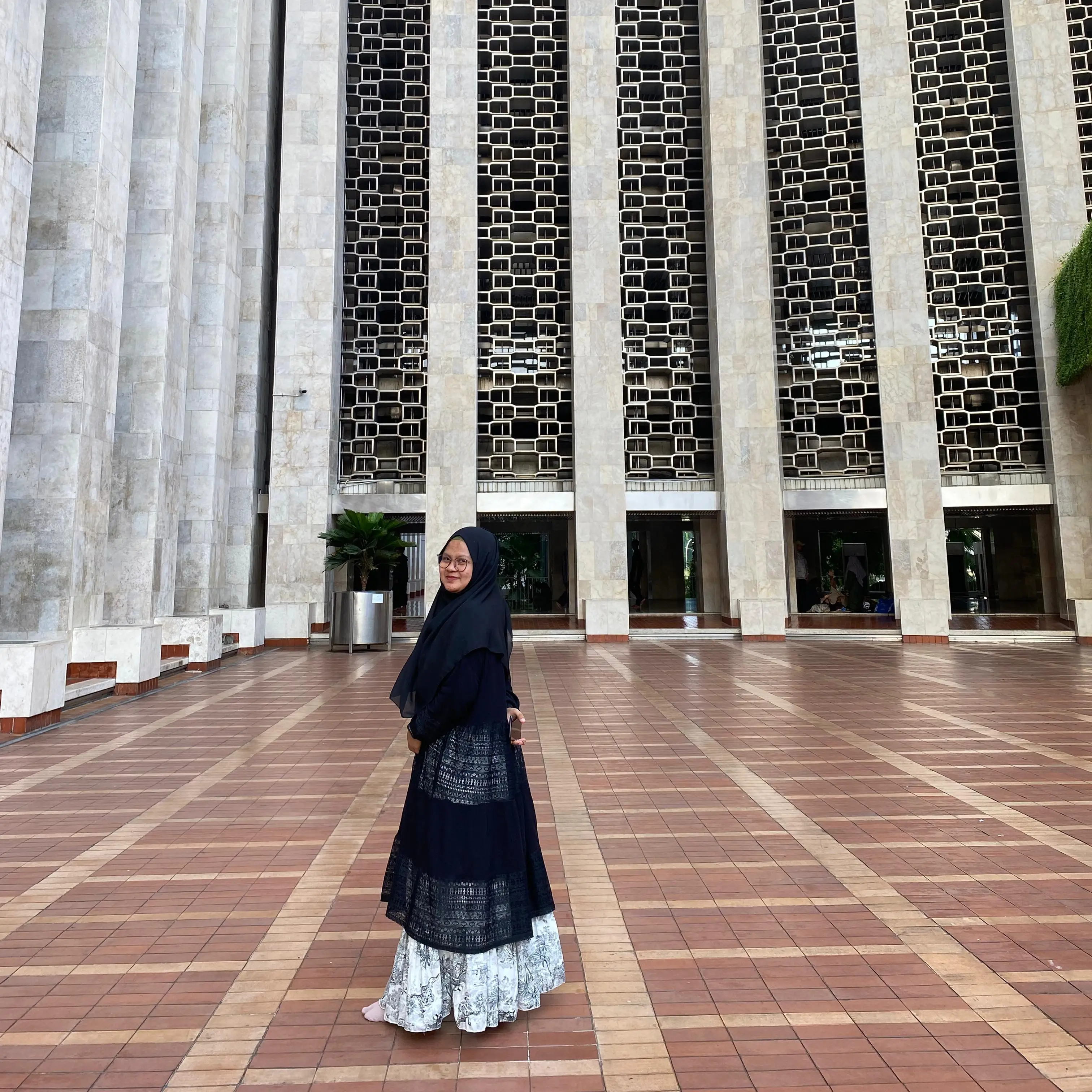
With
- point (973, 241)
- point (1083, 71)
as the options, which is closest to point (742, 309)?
point (973, 241)

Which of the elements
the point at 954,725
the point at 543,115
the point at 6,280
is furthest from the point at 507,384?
the point at 954,725

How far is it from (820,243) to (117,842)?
1786 cm

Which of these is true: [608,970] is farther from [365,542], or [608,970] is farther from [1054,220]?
[1054,220]

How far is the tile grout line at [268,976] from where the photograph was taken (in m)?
2.02

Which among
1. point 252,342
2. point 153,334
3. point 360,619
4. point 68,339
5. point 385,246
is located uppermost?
point 385,246

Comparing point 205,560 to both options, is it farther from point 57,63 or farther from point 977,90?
point 977,90

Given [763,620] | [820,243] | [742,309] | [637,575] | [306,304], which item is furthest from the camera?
[637,575]

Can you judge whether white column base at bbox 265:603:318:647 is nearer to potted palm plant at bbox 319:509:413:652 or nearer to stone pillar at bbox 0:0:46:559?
potted palm plant at bbox 319:509:413:652

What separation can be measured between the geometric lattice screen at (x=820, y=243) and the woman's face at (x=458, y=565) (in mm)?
15918

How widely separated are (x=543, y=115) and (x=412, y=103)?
9.87 ft

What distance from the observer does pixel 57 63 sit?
8.44 meters

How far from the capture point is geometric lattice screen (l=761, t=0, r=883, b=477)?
17.0m

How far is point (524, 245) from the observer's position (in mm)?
17547

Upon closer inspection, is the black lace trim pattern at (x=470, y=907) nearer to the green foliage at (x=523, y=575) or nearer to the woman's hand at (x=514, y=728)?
the woman's hand at (x=514, y=728)
